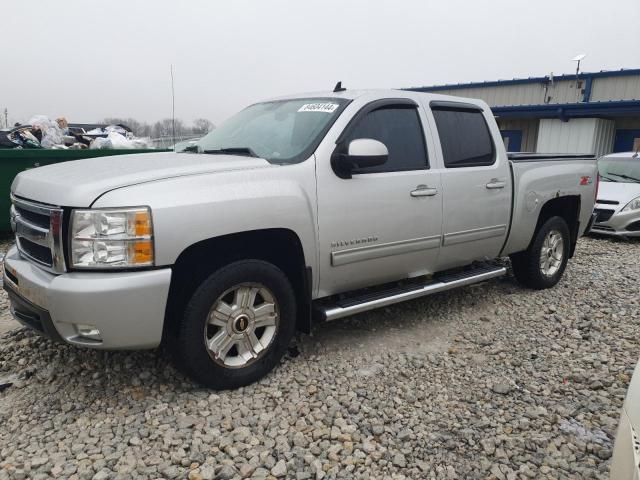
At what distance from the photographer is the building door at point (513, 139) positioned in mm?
17766

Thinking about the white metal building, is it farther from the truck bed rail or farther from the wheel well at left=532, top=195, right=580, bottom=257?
the truck bed rail

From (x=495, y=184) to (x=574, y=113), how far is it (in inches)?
531

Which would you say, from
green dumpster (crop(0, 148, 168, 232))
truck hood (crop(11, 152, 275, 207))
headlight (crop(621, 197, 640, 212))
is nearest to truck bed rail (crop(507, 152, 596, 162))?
truck hood (crop(11, 152, 275, 207))

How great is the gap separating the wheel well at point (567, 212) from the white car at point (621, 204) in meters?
3.48

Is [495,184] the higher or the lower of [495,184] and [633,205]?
the higher

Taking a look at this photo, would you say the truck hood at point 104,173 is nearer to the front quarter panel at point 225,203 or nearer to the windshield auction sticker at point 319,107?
the front quarter panel at point 225,203

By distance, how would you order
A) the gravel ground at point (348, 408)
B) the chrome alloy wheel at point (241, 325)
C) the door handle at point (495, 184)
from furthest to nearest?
the door handle at point (495, 184) < the chrome alloy wheel at point (241, 325) < the gravel ground at point (348, 408)

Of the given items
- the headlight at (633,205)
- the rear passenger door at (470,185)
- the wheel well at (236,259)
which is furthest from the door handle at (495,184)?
the headlight at (633,205)

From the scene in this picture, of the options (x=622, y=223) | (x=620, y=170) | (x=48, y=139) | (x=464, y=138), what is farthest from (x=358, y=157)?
(x=620, y=170)

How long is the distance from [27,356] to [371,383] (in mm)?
2398

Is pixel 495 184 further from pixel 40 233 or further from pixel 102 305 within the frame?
pixel 40 233

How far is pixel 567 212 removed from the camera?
5.49 meters

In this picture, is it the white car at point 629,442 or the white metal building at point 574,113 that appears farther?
the white metal building at point 574,113

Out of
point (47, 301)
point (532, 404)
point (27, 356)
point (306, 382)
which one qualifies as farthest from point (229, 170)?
point (532, 404)
